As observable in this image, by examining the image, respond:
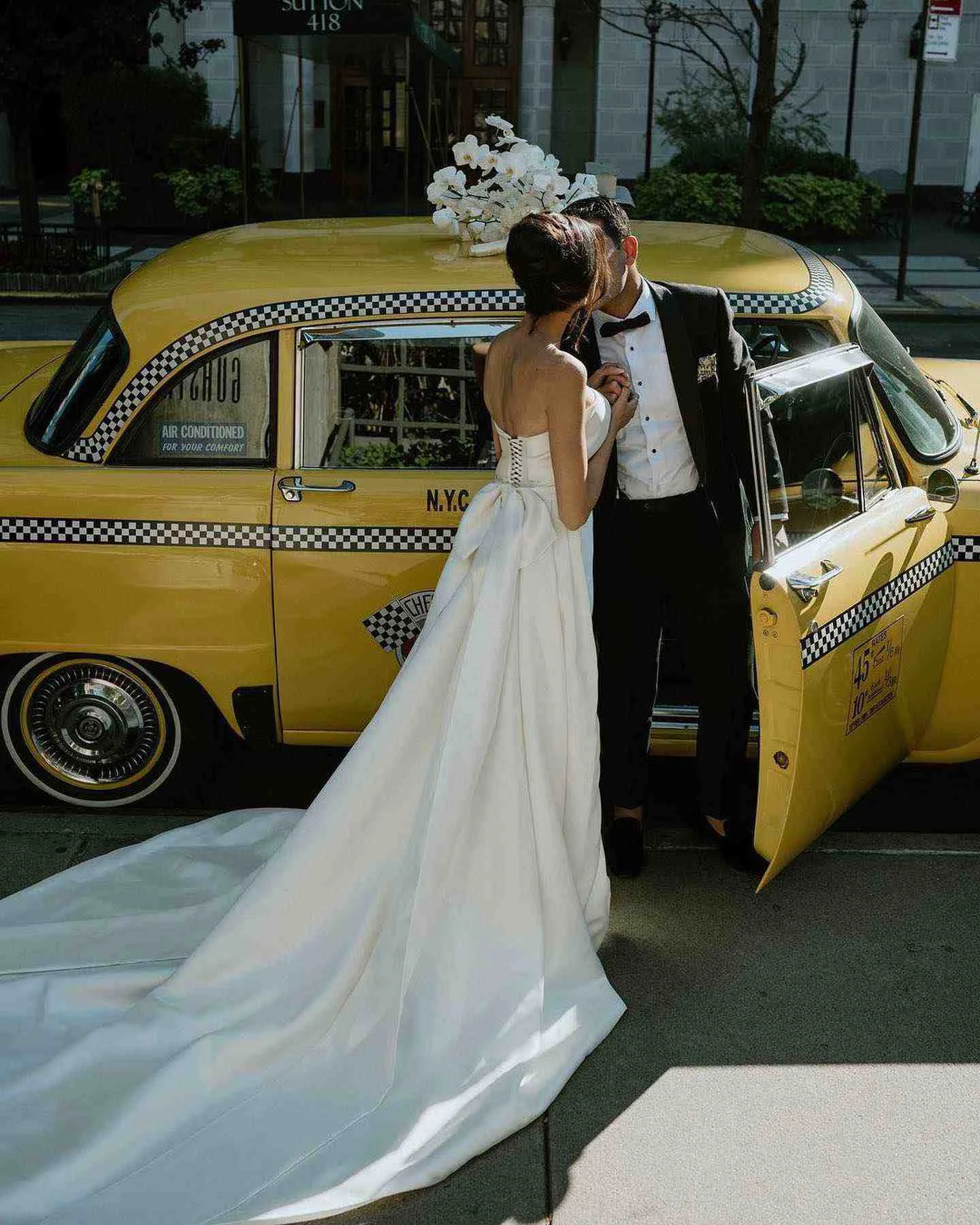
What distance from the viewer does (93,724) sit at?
14.9 feet

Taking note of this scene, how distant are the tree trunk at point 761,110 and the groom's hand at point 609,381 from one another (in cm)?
1005

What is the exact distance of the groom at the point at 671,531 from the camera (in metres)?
3.89

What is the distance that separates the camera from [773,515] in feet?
12.8

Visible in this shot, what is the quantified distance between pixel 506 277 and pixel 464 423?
0.47m

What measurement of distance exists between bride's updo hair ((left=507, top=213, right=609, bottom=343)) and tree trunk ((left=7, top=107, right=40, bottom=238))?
14873 millimetres

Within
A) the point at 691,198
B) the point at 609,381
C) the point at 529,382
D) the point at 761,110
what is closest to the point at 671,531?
the point at 609,381

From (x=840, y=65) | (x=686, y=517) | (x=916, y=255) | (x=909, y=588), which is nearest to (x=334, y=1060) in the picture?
(x=686, y=517)

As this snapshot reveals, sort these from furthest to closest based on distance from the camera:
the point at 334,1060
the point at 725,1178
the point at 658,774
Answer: the point at 658,774 < the point at 334,1060 < the point at 725,1178

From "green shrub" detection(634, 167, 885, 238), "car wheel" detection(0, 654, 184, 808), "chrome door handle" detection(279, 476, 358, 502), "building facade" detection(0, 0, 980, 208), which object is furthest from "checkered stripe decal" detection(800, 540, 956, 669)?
"building facade" detection(0, 0, 980, 208)

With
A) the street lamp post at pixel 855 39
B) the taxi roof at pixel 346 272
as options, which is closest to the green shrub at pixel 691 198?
the street lamp post at pixel 855 39

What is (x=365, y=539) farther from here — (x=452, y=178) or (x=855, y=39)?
(x=855, y=39)

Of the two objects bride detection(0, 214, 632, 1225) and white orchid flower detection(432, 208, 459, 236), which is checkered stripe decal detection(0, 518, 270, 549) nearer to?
bride detection(0, 214, 632, 1225)

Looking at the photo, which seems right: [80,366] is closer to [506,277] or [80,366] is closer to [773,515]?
[506,277]

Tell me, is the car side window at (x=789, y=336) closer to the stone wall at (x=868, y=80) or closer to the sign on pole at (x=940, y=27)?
the sign on pole at (x=940, y=27)
